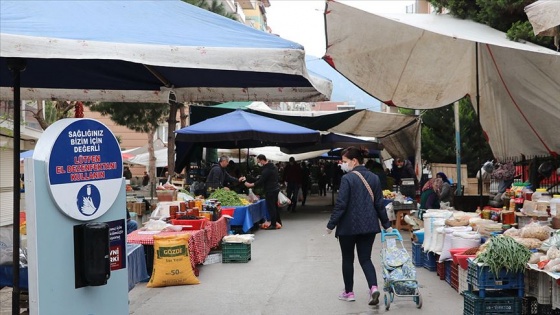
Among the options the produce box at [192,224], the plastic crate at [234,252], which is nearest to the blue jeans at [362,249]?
the produce box at [192,224]

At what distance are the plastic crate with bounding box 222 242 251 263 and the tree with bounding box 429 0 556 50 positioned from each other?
Answer: 6825 millimetres

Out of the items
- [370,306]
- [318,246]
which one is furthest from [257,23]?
[370,306]

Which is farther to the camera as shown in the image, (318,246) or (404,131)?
(404,131)

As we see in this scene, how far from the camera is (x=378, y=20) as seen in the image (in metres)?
9.55

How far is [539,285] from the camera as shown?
7.05m

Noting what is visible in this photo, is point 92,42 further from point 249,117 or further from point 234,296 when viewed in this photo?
point 249,117

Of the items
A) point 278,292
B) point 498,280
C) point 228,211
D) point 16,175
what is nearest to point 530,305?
point 498,280

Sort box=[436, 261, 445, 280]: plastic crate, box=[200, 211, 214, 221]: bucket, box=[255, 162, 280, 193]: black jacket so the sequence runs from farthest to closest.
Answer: box=[255, 162, 280, 193]: black jacket, box=[200, 211, 214, 221]: bucket, box=[436, 261, 445, 280]: plastic crate

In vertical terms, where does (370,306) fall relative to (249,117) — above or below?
below

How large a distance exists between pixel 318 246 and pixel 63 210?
31.8 ft

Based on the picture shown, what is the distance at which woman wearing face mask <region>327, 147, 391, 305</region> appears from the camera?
8055mm

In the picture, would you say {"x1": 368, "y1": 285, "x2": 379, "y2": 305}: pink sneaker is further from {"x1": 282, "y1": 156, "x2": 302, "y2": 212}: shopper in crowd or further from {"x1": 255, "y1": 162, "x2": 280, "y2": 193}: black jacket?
{"x1": 282, "y1": 156, "x2": 302, "y2": 212}: shopper in crowd

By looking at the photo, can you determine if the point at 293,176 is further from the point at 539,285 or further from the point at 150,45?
the point at 150,45

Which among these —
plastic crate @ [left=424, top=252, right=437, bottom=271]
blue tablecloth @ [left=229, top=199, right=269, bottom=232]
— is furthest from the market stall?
blue tablecloth @ [left=229, top=199, right=269, bottom=232]
